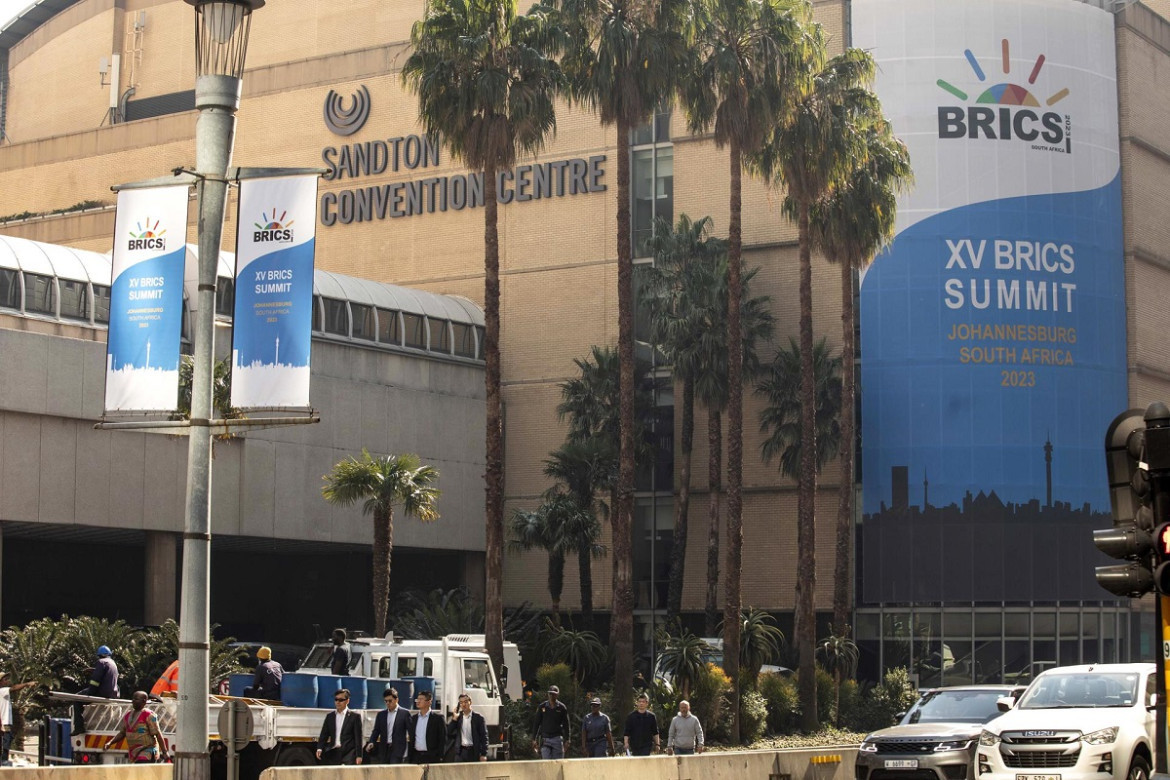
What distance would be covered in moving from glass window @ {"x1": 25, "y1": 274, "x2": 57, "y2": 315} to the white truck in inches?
622

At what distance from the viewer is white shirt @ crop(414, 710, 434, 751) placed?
72.9 feet

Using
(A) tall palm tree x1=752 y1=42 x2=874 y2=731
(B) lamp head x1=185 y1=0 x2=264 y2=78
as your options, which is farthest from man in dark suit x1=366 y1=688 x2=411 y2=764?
(A) tall palm tree x1=752 y1=42 x2=874 y2=731

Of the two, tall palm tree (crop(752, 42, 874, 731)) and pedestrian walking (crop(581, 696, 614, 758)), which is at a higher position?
tall palm tree (crop(752, 42, 874, 731))

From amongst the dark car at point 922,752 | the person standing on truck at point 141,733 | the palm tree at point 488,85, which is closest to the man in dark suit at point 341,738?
the person standing on truck at point 141,733

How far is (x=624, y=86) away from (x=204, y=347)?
2491 cm

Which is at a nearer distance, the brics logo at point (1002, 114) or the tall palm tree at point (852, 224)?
the tall palm tree at point (852, 224)

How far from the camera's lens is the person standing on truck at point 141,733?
21.3 meters

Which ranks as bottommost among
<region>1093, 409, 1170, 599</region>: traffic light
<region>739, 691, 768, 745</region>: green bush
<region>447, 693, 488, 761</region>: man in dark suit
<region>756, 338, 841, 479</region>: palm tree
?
<region>739, 691, 768, 745</region>: green bush

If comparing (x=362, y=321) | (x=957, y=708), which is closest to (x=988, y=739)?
(x=957, y=708)

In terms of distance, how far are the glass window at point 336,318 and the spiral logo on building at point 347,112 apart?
13.8 metres

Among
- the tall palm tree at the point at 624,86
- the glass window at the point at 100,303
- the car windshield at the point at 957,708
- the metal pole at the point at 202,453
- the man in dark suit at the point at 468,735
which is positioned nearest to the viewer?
the metal pole at the point at 202,453

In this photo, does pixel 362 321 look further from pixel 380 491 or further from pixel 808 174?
pixel 808 174

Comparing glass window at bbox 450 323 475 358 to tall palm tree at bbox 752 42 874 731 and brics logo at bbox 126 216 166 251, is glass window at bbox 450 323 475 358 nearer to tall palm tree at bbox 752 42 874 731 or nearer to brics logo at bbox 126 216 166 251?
tall palm tree at bbox 752 42 874 731

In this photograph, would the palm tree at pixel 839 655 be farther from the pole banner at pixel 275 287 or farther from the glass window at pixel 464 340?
the pole banner at pixel 275 287
